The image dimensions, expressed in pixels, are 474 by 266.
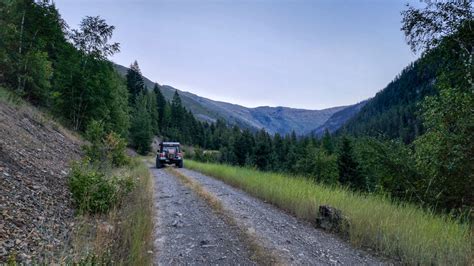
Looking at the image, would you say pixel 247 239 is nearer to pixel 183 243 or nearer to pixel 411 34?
pixel 183 243

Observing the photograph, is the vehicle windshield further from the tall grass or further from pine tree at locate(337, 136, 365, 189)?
pine tree at locate(337, 136, 365, 189)

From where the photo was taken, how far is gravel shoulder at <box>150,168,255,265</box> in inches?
199

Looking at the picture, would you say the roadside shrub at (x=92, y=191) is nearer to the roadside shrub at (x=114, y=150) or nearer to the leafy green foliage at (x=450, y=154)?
the leafy green foliage at (x=450, y=154)

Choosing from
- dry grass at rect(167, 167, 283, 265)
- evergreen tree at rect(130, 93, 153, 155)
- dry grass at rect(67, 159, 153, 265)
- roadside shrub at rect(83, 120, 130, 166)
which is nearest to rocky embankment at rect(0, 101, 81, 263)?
dry grass at rect(67, 159, 153, 265)

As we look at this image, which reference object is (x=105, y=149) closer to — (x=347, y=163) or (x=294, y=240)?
(x=294, y=240)

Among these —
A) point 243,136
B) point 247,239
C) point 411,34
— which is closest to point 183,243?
point 247,239

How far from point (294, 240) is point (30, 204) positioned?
5019 mm

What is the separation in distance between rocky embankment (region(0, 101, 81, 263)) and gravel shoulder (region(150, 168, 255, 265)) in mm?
1622

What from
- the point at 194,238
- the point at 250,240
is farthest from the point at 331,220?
the point at 194,238

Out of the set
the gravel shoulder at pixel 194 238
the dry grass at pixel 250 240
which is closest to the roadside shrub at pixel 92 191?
the gravel shoulder at pixel 194 238

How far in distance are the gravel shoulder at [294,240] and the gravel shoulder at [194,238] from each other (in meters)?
0.54

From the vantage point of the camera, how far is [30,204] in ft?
18.5

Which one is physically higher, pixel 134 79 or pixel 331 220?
pixel 134 79

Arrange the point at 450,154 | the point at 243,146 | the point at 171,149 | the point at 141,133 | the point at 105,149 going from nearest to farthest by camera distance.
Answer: the point at 450,154
the point at 105,149
the point at 171,149
the point at 141,133
the point at 243,146
